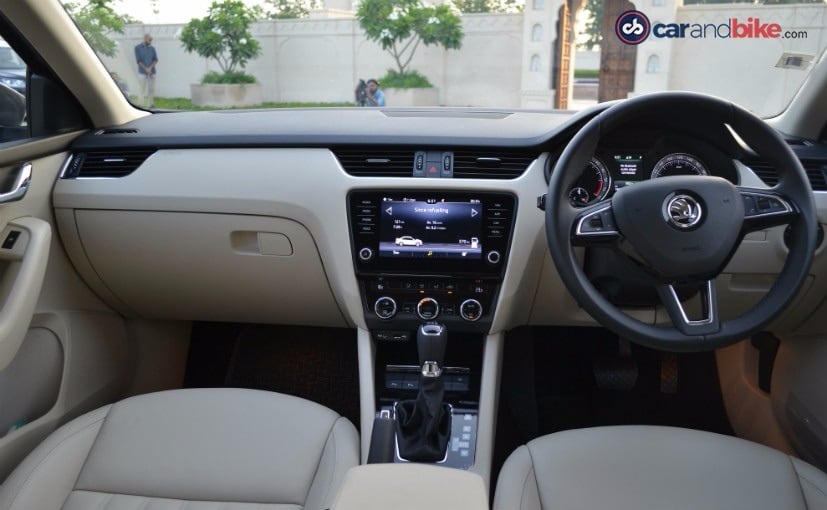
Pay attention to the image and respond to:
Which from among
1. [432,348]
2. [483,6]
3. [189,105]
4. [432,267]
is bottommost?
[432,348]

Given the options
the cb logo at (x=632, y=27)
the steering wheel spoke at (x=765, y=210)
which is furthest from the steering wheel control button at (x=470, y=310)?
the cb logo at (x=632, y=27)

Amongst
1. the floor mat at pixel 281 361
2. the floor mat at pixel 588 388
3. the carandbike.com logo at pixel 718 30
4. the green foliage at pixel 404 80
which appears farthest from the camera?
the floor mat at pixel 281 361

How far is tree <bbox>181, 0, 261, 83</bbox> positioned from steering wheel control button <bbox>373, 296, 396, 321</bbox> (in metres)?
0.98

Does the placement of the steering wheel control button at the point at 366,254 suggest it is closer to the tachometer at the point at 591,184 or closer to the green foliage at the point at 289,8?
the tachometer at the point at 591,184

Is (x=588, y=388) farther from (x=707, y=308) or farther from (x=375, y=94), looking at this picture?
(x=375, y=94)

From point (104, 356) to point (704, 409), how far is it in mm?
2191

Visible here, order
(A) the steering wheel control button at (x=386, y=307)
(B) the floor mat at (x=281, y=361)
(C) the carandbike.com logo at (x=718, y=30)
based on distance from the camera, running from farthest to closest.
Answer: (B) the floor mat at (x=281, y=361) < (A) the steering wheel control button at (x=386, y=307) < (C) the carandbike.com logo at (x=718, y=30)

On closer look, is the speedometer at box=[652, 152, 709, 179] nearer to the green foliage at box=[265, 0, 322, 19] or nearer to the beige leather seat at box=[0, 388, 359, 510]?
the beige leather seat at box=[0, 388, 359, 510]

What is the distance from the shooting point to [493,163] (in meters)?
2.04

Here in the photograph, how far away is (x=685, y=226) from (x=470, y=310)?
716 millimetres

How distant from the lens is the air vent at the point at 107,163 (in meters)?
2.24

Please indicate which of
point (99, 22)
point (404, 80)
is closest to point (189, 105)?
point (99, 22)

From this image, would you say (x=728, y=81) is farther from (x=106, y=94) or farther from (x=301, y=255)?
(x=106, y=94)

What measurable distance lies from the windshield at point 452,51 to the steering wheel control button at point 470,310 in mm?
709
